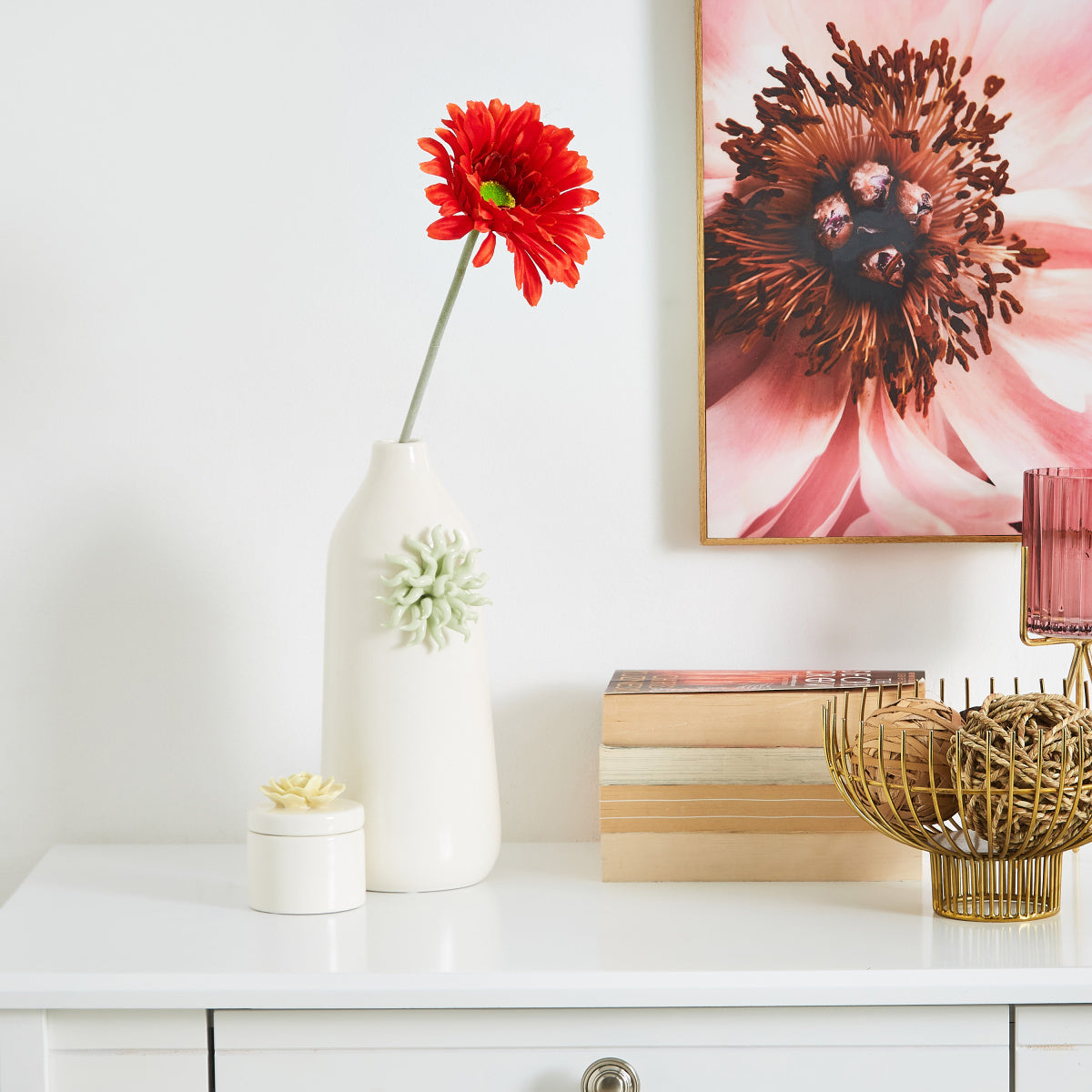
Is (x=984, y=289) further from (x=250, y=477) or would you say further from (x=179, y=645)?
(x=179, y=645)

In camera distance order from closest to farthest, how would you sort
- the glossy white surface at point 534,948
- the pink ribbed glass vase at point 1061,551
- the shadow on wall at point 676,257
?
the glossy white surface at point 534,948 → the pink ribbed glass vase at point 1061,551 → the shadow on wall at point 676,257

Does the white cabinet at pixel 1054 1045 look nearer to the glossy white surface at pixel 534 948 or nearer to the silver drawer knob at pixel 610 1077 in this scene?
the glossy white surface at pixel 534 948

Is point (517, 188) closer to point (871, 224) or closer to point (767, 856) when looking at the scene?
point (871, 224)

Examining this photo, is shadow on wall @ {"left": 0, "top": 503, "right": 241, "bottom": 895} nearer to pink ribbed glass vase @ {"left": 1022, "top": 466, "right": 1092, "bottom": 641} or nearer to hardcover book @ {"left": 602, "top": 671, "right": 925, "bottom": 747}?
hardcover book @ {"left": 602, "top": 671, "right": 925, "bottom": 747}

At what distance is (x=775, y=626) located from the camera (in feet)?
3.69

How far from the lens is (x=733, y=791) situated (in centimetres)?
94

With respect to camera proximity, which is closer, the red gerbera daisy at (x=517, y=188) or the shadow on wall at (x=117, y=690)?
the red gerbera daisy at (x=517, y=188)

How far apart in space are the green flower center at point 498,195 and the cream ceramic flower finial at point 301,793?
0.45 metres

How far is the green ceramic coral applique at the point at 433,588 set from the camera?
2.92 feet

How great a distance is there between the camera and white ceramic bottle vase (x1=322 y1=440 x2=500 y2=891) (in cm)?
90

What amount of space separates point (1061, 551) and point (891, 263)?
1.00ft

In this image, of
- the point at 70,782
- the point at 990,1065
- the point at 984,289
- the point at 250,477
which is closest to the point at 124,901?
the point at 70,782

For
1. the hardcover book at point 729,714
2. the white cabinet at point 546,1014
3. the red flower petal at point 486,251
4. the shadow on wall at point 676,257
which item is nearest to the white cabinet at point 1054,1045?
the white cabinet at point 546,1014

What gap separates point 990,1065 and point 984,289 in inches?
26.4
